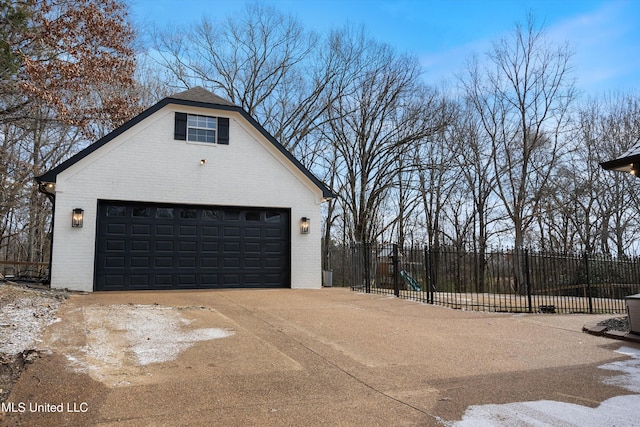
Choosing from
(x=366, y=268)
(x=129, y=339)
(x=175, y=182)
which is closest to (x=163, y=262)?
(x=175, y=182)

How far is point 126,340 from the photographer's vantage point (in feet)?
19.4

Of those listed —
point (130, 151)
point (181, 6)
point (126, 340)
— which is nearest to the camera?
point (126, 340)

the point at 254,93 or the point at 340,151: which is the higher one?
the point at 254,93

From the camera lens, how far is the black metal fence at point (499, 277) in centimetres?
1155

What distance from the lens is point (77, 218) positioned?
11.7 metres

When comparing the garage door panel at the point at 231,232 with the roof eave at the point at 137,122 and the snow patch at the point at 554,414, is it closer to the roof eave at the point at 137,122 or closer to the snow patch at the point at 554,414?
the roof eave at the point at 137,122

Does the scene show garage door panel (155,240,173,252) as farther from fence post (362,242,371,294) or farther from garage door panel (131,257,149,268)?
fence post (362,242,371,294)

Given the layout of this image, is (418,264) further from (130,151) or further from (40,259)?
(40,259)

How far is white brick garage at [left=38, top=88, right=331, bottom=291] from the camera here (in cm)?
1189

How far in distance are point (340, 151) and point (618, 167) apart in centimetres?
1946

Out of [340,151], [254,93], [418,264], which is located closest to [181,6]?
[254,93]

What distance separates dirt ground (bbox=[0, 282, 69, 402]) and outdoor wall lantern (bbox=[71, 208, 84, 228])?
8.67 feet

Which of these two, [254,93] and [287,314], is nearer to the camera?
[287,314]

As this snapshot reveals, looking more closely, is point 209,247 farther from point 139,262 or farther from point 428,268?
point 428,268
